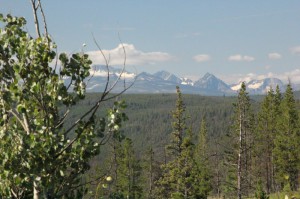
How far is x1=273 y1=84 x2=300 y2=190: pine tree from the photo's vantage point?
5622 cm

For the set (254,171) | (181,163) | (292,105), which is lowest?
(254,171)

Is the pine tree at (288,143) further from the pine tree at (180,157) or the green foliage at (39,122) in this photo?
the green foliage at (39,122)

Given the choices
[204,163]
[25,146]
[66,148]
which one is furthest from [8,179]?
[204,163]

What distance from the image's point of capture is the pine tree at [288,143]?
5622 cm

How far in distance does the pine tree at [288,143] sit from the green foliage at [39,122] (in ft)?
177

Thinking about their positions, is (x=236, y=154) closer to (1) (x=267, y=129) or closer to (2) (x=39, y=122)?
(1) (x=267, y=129)

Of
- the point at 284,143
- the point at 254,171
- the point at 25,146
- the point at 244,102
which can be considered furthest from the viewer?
the point at 254,171

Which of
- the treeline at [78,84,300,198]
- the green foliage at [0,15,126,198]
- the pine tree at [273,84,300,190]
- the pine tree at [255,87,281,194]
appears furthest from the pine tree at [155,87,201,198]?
the green foliage at [0,15,126,198]

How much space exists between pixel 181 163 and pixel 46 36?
41.4 m

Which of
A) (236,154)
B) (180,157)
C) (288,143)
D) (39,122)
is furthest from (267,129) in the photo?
(39,122)

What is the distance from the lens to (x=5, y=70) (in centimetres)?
580

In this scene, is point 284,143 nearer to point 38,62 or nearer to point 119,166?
point 119,166

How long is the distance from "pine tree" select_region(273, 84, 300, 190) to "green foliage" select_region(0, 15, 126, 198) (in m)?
54.1

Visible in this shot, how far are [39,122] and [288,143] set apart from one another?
5551cm
